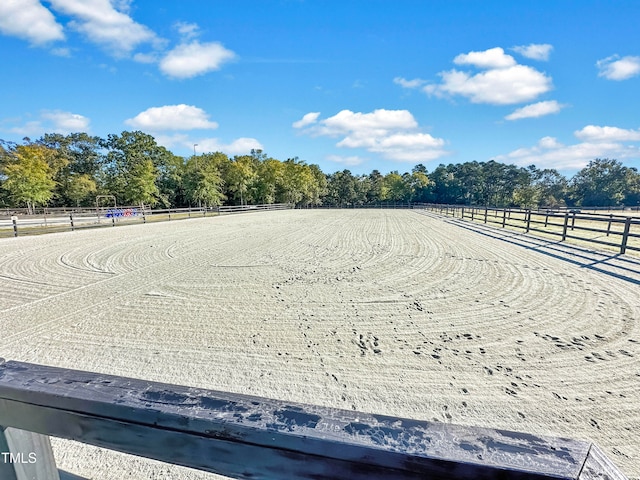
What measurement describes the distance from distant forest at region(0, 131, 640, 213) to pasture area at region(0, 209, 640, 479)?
35.8 metres

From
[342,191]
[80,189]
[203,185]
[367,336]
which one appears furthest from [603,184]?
[80,189]

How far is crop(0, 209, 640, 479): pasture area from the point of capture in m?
2.44

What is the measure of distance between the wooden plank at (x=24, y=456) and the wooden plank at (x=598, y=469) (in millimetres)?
1485

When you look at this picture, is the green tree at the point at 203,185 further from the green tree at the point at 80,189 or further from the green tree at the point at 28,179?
the green tree at the point at 28,179

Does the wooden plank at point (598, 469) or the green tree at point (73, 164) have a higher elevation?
the green tree at point (73, 164)

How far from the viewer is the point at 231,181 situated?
48.6 metres

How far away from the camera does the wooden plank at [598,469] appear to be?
58 cm

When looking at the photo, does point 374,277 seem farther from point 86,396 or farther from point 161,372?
point 86,396

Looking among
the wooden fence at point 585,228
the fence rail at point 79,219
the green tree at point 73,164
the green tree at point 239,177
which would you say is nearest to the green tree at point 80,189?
the green tree at point 73,164

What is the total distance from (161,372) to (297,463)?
2.75 meters

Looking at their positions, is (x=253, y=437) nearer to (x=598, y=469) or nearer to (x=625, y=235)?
(x=598, y=469)

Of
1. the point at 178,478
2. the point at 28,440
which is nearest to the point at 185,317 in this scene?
the point at 178,478

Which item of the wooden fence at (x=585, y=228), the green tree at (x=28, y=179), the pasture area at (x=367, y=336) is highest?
the green tree at (x=28, y=179)

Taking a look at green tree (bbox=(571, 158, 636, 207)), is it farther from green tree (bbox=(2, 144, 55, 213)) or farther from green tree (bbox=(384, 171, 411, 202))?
green tree (bbox=(2, 144, 55, 213))
